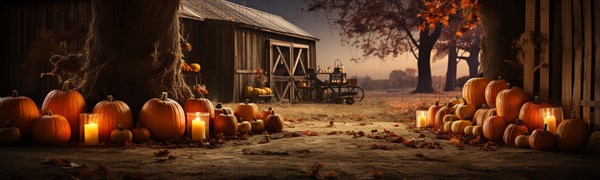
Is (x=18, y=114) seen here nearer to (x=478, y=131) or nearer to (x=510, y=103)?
(x=478, y=131)

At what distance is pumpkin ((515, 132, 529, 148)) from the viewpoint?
611cm

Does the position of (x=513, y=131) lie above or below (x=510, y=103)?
below

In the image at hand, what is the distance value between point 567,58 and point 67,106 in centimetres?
661

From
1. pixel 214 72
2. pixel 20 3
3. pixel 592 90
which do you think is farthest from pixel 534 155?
pixel 20 3

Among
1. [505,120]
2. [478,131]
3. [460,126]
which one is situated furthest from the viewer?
[460,126]

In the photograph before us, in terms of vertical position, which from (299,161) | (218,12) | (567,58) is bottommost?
(299,161)

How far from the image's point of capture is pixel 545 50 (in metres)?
6.93

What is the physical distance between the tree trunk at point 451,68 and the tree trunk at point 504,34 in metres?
23.5

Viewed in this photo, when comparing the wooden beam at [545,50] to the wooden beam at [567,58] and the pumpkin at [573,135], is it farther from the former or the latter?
the pumpkin at [573,135]

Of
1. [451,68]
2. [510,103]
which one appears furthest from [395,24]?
[510,103]

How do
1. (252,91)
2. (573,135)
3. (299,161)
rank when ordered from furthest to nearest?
(252,91)
(573,135)
(299,161)

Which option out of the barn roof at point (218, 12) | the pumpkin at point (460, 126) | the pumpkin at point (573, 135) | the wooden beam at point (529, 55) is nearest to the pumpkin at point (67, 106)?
the pumpkin at point (460, 126)

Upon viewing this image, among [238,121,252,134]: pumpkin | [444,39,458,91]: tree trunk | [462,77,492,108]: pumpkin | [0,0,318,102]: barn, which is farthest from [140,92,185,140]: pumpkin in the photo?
[444,39,458,91]: tree trunk

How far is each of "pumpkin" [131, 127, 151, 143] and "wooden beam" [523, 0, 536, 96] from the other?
5434 mm
